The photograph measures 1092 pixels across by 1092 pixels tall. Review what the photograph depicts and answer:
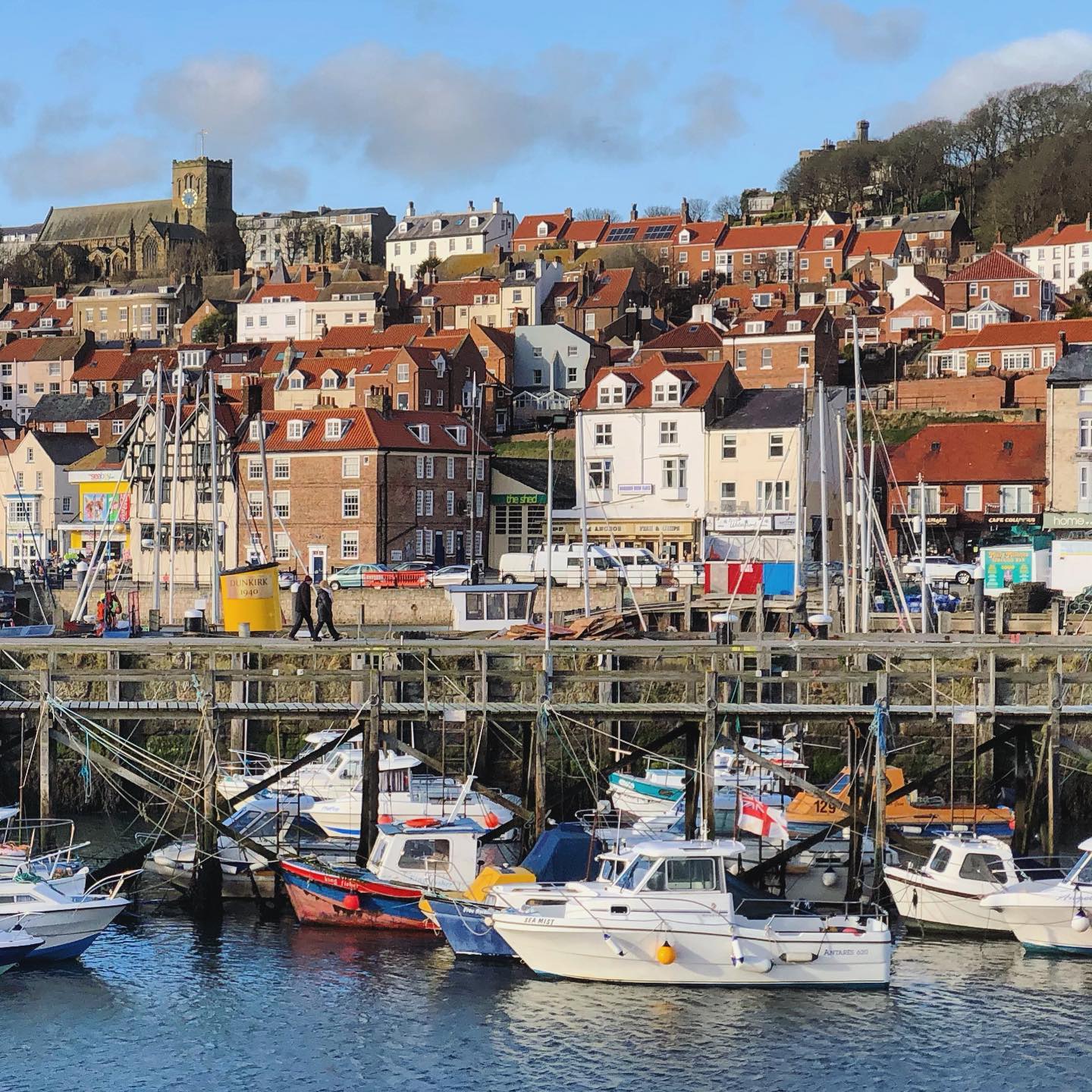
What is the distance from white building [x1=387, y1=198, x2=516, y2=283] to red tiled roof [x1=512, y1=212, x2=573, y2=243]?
454 cm

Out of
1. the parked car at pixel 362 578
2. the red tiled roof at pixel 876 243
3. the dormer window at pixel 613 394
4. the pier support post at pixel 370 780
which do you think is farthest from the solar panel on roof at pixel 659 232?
the pier support post at pixel 370 780

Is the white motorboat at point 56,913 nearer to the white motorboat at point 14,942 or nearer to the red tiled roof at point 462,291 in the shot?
the white motorboat at point 14,942

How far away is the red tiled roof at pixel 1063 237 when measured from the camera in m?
126

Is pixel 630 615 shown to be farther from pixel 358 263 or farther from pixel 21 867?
pixel 358 263

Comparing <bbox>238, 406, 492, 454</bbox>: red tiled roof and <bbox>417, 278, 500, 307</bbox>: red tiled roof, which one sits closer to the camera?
<bbox>238, 406, 492, 454</bbox>: red tiled roof

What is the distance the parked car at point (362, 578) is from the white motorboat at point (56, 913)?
2885 cm

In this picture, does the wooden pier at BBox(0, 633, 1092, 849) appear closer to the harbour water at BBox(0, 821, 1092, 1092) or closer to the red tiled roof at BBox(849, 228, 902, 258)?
the harbour water at BBox(0, 821, 1092, 1092)

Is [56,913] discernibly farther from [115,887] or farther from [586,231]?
[586,231]

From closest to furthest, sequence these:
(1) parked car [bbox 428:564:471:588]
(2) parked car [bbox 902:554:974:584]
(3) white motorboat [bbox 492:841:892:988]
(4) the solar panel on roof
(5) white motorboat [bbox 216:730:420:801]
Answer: (3) white motorboat [bbox 492:841:892:988]
(5) white motorboat [bbox 216:730:420:801]
(1) parked car [bbox 428:564:471:588]
(2) parked car [bbox 902:554:974:584]
(4) the solar panel on roof

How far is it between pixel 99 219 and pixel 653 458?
431 feet

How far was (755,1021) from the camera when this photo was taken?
25172 millimetres

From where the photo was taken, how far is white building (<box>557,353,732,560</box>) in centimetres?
7319

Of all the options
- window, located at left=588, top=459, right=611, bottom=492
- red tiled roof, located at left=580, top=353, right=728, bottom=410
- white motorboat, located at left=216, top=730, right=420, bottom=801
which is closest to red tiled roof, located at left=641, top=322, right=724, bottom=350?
red tiled roof, located at left=580, top=353, right=728, bottom=410

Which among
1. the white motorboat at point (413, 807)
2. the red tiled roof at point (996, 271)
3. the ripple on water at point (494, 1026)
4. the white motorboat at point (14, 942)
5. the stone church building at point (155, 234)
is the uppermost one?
the stone church building at point (155, 234)
